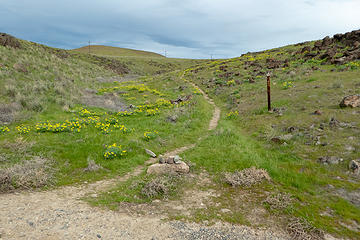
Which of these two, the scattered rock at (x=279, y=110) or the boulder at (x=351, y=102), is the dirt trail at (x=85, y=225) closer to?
the scattered rock at (x=279, y=110)

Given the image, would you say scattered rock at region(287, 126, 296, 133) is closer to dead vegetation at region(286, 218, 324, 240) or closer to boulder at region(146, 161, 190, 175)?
boulder at region(146, 161, 190, 175)

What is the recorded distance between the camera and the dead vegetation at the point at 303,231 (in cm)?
479

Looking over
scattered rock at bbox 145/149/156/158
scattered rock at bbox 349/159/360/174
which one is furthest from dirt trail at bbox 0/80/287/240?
scattered rock at bbox 349/159/360/174

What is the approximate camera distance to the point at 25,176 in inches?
264

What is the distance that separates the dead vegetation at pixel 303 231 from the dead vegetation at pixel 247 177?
2154 mm

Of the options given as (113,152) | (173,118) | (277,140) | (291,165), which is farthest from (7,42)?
(291,165)

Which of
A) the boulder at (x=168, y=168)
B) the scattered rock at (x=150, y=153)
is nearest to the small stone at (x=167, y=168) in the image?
the boulder at (x=168, y=168)

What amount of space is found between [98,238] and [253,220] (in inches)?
155

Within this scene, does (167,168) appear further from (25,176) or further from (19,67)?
(19,67)

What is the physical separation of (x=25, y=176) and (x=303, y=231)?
8.39 m

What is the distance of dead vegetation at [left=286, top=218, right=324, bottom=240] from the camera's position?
479cm

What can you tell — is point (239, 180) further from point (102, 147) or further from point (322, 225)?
point (102, 147)

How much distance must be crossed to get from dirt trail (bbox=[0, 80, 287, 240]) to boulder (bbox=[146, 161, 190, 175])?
91.5 inches

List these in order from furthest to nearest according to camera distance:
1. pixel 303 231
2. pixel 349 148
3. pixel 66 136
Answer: pixel 66 136
pixel 349 148
pixel 303 231
